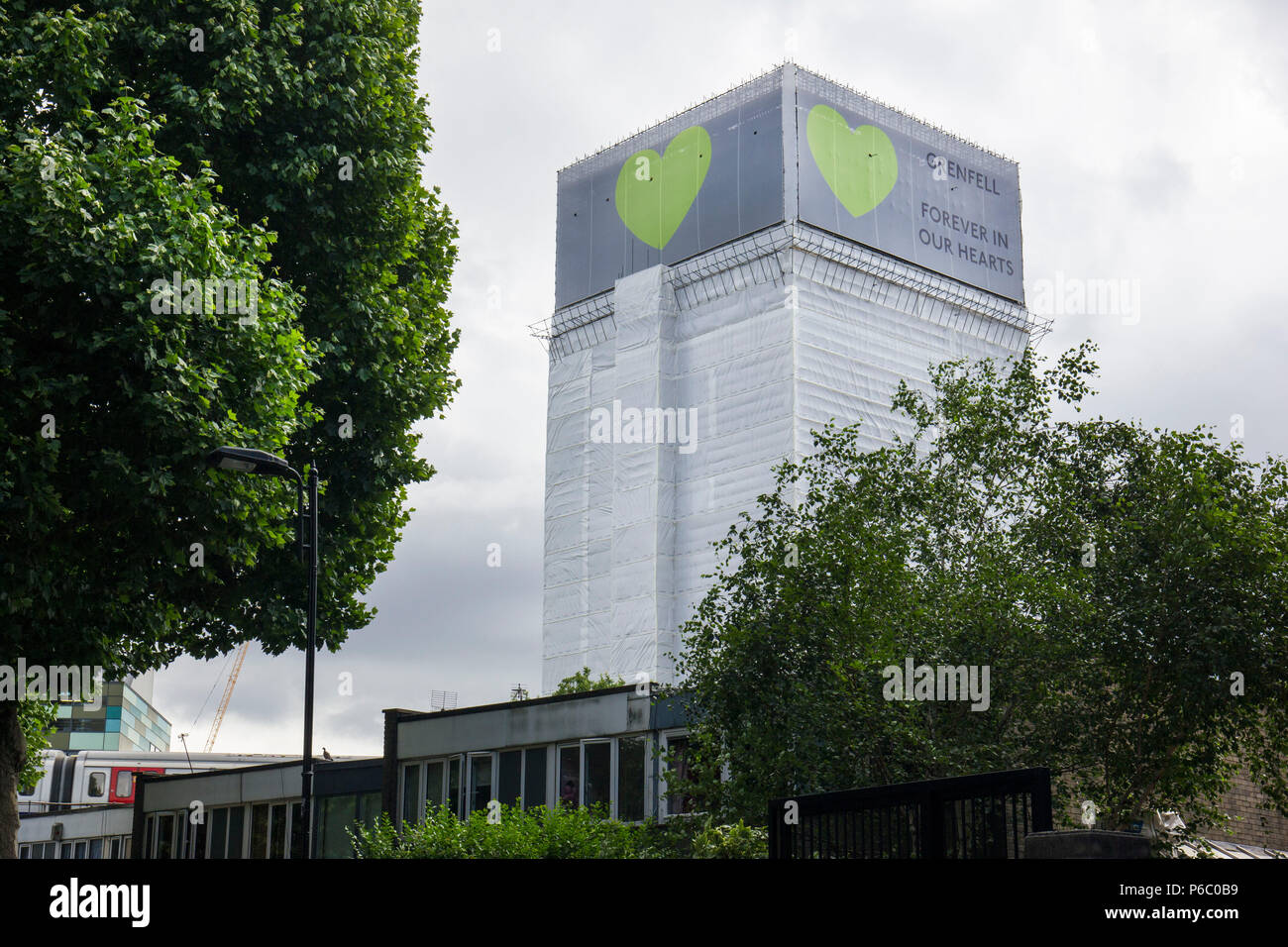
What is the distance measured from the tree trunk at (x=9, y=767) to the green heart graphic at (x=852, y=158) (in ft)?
315

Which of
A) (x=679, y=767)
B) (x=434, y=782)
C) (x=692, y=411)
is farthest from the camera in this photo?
(x=692, y=411)

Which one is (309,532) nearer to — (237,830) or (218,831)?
(237,830)

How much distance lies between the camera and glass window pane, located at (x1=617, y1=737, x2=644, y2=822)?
104 ft

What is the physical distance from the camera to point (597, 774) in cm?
3247

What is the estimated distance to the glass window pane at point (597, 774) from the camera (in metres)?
32.2

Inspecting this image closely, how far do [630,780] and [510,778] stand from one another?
404 centimetres

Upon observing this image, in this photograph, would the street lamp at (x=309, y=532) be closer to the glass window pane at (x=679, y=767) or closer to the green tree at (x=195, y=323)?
the green tree at (x=195, y=323)

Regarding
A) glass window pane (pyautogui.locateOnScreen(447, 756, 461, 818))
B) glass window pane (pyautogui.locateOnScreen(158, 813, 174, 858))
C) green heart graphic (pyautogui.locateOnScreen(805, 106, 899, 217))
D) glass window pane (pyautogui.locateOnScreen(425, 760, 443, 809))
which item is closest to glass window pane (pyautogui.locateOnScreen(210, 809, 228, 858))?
glass window pane (pyautogui.locateOnScreen(158, 813, 174, 858))

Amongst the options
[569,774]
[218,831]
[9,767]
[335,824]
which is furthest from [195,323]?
[218,831]

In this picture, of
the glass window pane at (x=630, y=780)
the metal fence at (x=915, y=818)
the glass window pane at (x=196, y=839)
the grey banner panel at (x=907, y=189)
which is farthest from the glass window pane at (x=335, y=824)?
the grey banner panel at (x=907, y=189)
